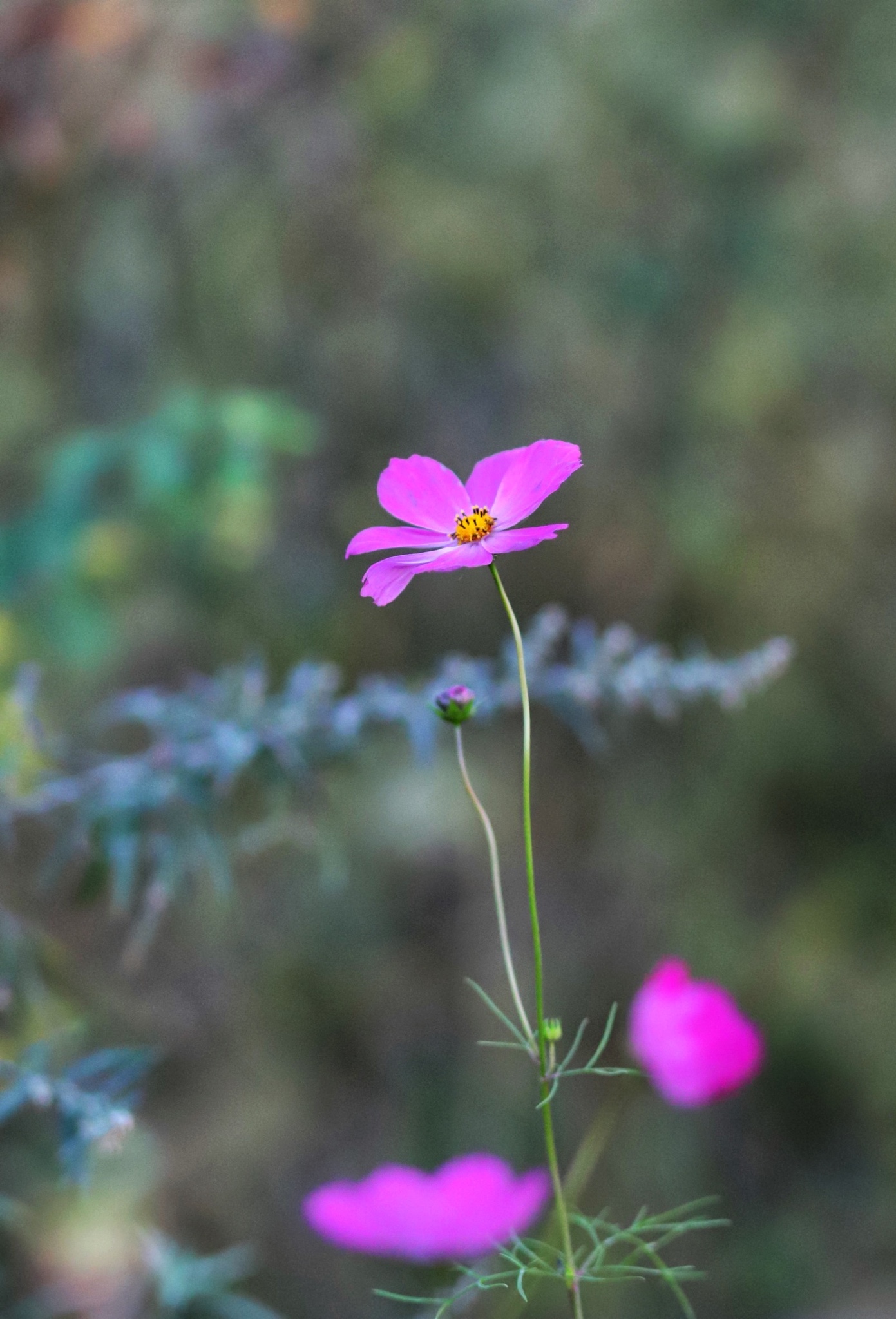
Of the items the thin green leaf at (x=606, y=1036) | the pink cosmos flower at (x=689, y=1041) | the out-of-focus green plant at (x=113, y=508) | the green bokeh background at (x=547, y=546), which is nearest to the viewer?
the thin green leaf at (x=606, y=1036)

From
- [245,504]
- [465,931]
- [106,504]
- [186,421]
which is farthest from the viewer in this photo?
[465,931]

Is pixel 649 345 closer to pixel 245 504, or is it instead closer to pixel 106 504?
pixel 245 504

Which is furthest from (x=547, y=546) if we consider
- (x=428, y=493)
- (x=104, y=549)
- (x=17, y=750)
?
(x=428, y=493)

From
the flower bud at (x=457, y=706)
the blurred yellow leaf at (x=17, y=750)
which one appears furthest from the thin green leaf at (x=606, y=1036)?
the blurred yellow leaf at (x=17, y=750)

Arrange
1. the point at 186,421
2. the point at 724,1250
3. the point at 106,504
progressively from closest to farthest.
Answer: the point at 186,421 < the point at 106,504 < the point at 724,1250

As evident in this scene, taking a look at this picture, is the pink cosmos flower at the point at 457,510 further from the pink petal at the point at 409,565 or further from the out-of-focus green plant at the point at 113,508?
the out-of-focus green plant at the point at 113,508

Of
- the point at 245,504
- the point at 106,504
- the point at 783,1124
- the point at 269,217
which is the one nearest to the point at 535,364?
the point at 269,217

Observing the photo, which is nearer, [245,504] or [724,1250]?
[245,504]
